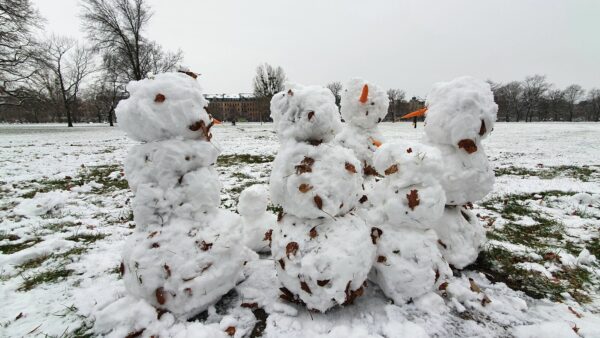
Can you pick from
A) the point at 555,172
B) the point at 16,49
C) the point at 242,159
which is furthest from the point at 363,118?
the point at 16,49

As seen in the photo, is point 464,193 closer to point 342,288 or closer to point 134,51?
point 342,288

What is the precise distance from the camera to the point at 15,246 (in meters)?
3.35

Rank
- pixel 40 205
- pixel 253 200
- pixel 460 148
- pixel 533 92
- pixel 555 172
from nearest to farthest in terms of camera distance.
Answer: pixel 460 148, pixel 253 200, pixel 40 205, pixel 555 172, pixel 533 92

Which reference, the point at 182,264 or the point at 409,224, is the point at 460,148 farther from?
the point at 182,264

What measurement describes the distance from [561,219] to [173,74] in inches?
200

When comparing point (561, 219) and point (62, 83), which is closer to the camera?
point (561, 219)

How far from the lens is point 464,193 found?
2529 millimetres

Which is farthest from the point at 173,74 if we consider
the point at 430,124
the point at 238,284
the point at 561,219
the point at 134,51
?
the point at 134,51

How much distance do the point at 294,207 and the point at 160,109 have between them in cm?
116

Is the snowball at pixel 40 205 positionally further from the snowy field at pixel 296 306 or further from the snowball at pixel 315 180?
the snowball at pixel 315 180

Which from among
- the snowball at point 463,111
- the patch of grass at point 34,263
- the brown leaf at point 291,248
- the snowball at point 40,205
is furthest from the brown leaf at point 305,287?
the snowball at point 40,205

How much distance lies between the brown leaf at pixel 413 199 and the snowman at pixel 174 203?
1360 mm

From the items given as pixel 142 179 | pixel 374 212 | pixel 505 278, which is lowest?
pixel 505 278

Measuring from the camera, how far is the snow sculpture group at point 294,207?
6.54 ft
